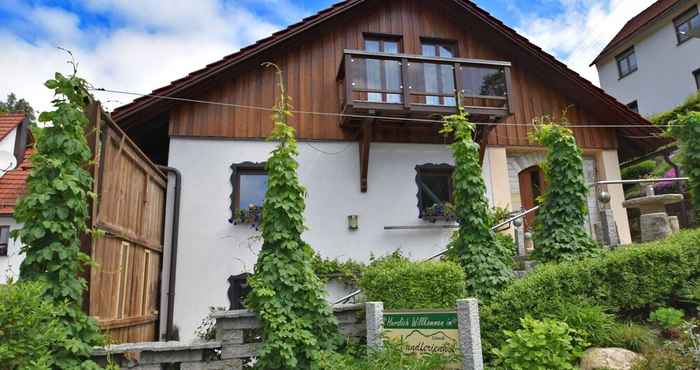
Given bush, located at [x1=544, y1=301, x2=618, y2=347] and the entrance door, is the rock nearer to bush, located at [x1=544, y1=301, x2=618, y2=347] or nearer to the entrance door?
bush, located at [x1=544, y1=301, x2=618, y2=347]

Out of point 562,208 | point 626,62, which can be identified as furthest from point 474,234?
point 626,62

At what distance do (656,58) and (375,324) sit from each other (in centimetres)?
1970

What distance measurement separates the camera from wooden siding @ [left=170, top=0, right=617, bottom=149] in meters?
9.05

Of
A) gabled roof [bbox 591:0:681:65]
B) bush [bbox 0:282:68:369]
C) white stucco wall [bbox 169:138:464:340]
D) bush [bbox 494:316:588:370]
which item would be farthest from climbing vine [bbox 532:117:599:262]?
gabled roof [bbox 591:0:681:65]

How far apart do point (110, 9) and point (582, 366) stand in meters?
9.27

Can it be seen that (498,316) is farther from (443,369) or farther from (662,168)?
(662,168)

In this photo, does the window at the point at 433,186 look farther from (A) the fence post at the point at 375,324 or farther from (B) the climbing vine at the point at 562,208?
(A) the fence post at the point at 375,324

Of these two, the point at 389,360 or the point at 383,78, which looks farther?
the point at 383,78

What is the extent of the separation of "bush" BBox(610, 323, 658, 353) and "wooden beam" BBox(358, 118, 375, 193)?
523 centimetres

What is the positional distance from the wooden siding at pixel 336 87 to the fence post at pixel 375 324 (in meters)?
4.89

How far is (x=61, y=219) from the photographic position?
13.2 feet

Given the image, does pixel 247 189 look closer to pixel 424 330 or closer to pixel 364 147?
pixel 364 147

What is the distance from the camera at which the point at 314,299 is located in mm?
4891

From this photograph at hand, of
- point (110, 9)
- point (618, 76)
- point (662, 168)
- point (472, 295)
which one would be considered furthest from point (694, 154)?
point (618, 76)
